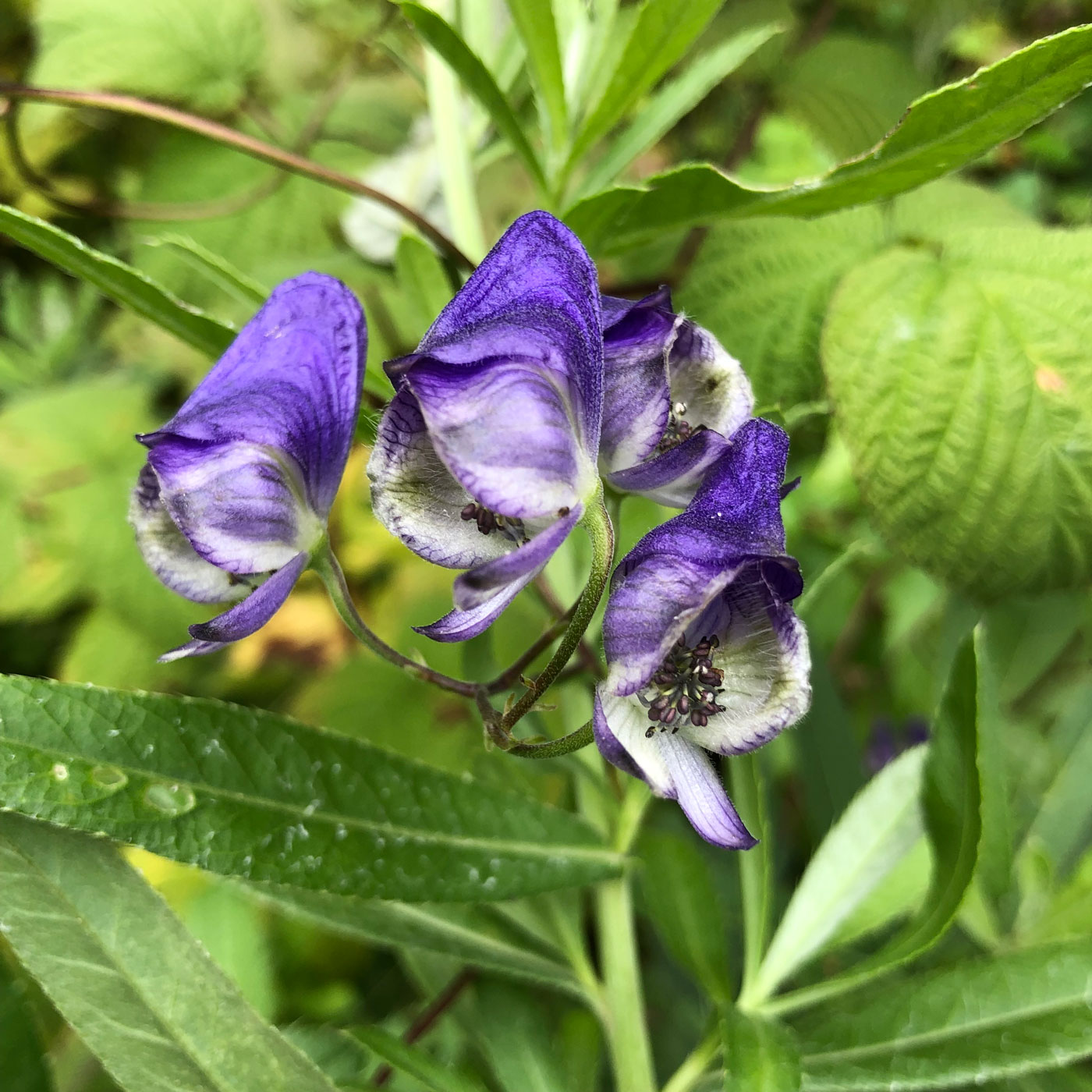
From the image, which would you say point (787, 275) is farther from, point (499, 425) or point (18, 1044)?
point (18, 1044)

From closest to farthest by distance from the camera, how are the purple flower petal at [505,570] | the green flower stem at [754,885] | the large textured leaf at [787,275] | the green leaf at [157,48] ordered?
the purple flower petal at [505,570] < the green flower stem at [754,885] < the large textured leaf at [787,275] < the green leaf at [157,48]

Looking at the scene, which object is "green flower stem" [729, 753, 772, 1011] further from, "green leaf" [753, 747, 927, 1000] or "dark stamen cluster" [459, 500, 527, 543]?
"dark stamen cluster" [459, 500, 527, 543]

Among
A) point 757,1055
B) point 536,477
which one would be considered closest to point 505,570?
point 536,477

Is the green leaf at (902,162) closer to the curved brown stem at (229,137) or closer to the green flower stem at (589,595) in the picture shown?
the curved brown stem at (229,137)

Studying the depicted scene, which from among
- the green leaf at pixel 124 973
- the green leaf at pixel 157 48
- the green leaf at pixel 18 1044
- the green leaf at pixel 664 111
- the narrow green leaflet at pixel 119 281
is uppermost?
the green leaf at pixel 157 48

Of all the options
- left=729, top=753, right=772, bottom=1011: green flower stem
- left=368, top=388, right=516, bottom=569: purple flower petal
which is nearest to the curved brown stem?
left=368, top=388, right=516, bottom=569: purple flower petal

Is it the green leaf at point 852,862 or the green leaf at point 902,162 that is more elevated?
the green leaf at point 902,162

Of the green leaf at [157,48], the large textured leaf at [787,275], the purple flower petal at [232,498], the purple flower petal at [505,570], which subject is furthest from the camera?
the green leaf at [157,48]

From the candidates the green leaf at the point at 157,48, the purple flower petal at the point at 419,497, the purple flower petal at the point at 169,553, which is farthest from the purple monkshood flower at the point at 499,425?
the green leaf at the point at 157,48
